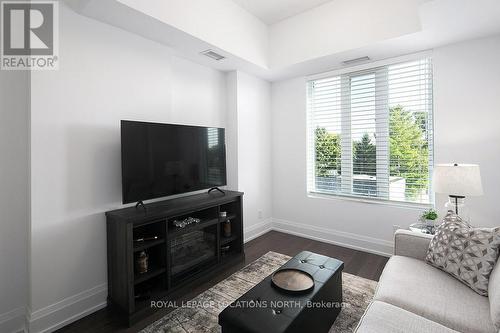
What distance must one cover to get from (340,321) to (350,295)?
42 cm

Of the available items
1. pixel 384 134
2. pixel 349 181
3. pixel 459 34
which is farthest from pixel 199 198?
pixel 459 34

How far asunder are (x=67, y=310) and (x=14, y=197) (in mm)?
1011

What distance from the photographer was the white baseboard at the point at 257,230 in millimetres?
3770

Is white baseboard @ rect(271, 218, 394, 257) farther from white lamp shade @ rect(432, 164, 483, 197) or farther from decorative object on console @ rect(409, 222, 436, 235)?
white lamp shade @ rect(432, 164, 483, 197)

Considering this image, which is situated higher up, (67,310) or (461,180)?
(461,180)

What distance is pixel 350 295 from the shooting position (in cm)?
232

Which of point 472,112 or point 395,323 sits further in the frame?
point 472,112

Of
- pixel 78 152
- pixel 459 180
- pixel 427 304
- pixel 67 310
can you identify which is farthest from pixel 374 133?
pixel 67 310

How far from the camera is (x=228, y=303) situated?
223 cm

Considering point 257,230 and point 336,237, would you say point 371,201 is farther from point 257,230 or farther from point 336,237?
point 257,230

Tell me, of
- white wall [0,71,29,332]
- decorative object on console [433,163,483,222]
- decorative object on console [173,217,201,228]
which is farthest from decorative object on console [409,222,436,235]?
white wall [0,71,29,332]

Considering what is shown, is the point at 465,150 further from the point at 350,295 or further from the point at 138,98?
the point at 138,98

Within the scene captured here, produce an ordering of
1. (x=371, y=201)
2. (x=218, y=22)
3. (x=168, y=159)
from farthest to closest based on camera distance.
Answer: (x=371, y=201) → (x=218, y=22) → (x=168, y=159)

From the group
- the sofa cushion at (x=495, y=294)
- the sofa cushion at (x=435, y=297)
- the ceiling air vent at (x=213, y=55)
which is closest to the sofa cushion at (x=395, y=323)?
the sofa cushion at (x=435, y=297)
